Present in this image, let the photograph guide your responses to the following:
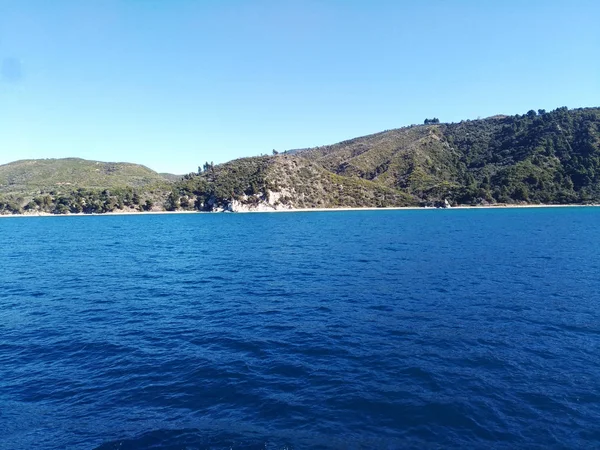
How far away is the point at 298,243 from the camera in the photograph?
79125 millimetres

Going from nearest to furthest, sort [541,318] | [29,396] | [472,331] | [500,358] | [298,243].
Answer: [29,396] → [500,358] → [472,331] → [541,318] → [298,243]

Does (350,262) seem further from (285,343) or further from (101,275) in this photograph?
(101,275)

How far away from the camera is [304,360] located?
2181cm

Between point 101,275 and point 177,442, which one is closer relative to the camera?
point 177,442

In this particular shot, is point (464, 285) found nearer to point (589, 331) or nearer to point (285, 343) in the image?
point (589, 331)

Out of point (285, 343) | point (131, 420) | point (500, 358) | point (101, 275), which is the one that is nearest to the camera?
point (131, 420)

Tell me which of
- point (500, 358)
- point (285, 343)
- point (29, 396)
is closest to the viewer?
point (29, 396)

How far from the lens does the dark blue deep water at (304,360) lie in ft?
50.2

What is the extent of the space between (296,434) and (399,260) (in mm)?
43014

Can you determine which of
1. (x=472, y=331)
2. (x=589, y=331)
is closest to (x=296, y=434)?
(x=472, y=331)

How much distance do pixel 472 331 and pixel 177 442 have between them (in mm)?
21311

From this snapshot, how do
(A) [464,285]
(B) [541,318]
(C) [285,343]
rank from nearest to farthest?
1. (C) [285,343]
2. (B) [541,318]
3. (A) [464,285]

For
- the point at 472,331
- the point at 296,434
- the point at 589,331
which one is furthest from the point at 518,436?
the point at 589,331

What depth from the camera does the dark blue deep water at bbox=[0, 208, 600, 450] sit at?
15297mm
